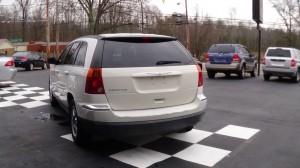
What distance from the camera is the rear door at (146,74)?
3.75 meters

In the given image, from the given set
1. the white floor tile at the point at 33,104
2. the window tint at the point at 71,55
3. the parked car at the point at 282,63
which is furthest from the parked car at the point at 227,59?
the window tint at the point at 71,55

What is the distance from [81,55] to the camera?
4.50 meters

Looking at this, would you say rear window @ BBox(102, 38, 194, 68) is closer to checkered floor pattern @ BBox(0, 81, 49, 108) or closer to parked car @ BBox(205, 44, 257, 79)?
checkered floor pattern @ BBox(0, 81, 49, 108)

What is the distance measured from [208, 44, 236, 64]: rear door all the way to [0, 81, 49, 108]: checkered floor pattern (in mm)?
7873

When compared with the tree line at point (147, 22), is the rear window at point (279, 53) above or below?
below

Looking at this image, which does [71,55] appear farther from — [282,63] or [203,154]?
[282,63]

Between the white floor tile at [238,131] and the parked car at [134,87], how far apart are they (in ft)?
3.28

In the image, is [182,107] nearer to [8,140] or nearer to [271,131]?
[271,131]

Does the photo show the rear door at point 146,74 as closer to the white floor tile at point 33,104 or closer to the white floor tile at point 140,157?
the white floor tile at point 140,157

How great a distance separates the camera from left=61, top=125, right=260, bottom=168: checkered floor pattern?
3877 millimetres

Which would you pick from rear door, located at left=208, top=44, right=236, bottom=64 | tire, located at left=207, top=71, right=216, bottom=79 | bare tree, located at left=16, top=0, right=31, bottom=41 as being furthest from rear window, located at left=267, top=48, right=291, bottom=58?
bare tree, located at left=16, top=0, right=31, bottom=41

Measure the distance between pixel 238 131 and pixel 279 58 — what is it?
9.41 metres

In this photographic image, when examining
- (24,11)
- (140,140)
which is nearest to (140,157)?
(140,140)

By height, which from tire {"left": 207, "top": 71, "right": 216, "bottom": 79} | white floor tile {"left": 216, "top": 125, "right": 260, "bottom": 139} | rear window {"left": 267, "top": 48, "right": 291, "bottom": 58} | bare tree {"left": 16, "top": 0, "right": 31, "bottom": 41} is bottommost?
white floor tile {"left": 216, "top": 125, "right": 260, "bottom": 139}
